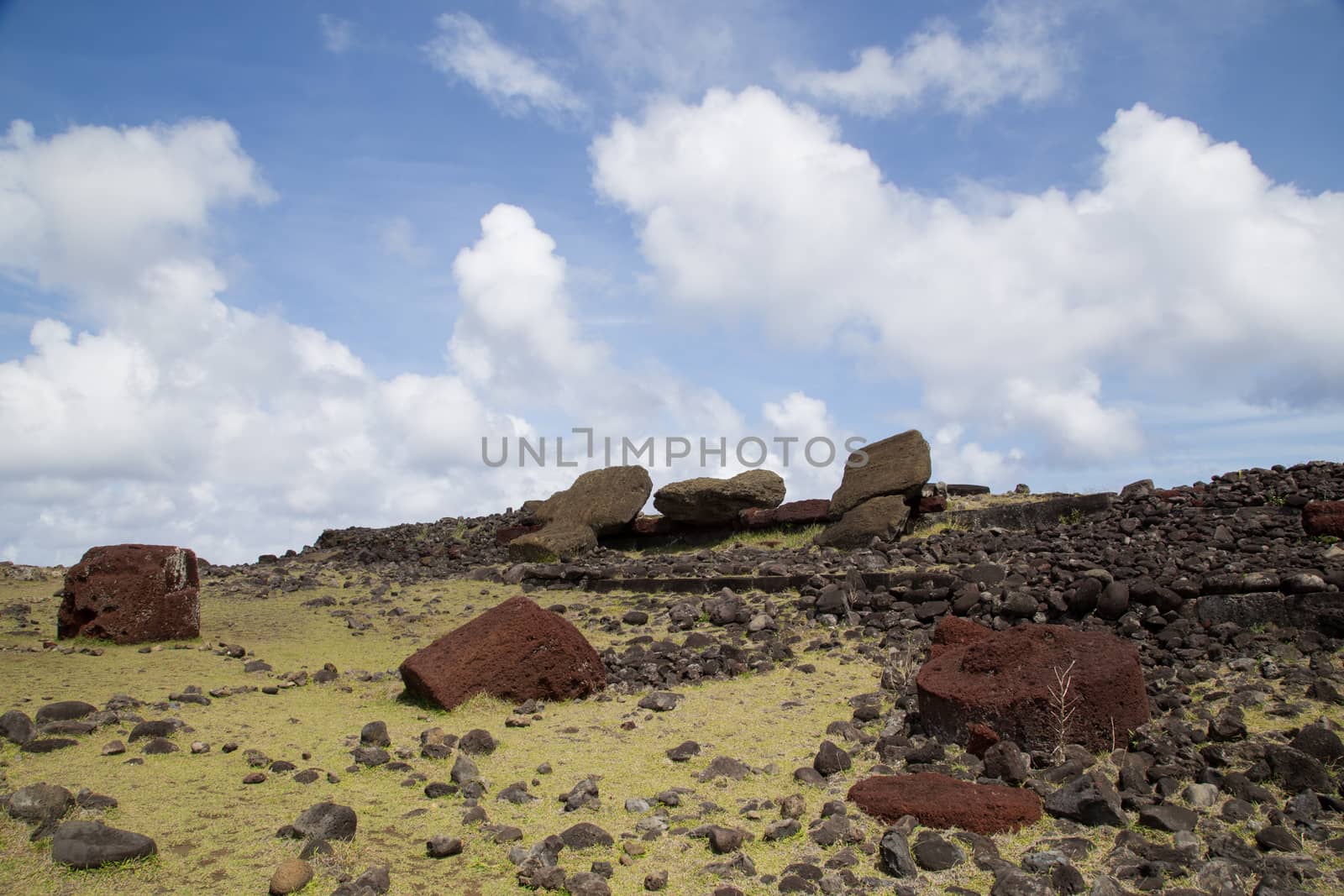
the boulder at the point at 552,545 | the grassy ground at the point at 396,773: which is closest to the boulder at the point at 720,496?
the boulder at the point at 552,545

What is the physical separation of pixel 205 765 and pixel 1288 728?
5.28 metres

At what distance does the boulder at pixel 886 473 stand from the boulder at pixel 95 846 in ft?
33.6

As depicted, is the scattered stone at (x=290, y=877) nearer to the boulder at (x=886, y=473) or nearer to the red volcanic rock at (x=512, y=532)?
the boulder at (x=886, y=473)

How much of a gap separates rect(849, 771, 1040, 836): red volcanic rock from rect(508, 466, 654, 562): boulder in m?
9.75

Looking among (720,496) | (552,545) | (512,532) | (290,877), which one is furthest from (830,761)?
(512,532)

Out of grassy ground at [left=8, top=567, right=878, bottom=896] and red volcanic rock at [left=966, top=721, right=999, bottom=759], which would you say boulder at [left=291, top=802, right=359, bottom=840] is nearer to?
grassy ground at [left=8, top=567, right=878, bottom=896]

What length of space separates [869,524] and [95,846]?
962 cm

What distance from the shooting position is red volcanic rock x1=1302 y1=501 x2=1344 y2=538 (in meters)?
7.76

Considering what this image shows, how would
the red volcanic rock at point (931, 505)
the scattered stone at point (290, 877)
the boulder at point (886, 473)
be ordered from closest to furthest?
the scattered stone at point (290, 877) < the boulder at point (886, 473) < the red volcanic rock at point (931, 505)

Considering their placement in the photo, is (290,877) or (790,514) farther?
(790,514)

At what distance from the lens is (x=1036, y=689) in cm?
448

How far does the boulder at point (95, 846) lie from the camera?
329cm

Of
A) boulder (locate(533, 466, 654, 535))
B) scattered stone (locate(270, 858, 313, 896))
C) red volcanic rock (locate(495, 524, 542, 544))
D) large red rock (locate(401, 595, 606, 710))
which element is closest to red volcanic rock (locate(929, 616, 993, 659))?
large red rock (locate(401, 595, 606, 710))

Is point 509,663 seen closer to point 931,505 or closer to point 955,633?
point 955,633
